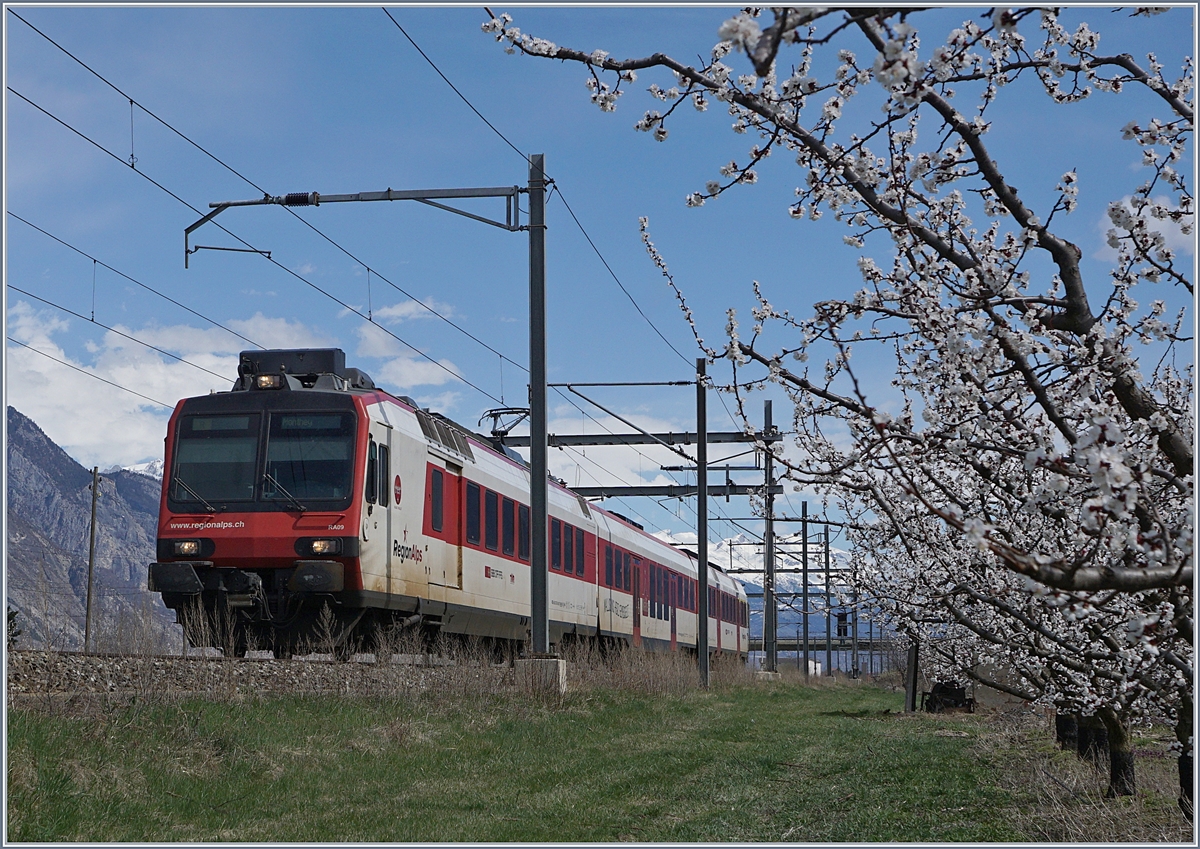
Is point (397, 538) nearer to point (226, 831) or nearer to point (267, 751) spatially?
point (267, 751)

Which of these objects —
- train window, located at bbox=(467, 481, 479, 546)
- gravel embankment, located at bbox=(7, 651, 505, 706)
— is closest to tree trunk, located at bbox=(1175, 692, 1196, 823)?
gravel embankment, located at bbox=(7, 651, 505, 706)

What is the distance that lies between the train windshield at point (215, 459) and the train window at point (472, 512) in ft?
12.3

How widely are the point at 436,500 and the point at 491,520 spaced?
2265mm

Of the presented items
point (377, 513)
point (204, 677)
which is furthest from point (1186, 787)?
point (377, 513)

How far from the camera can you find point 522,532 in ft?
67.7

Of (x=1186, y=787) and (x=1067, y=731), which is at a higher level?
(x=1186, y=787)

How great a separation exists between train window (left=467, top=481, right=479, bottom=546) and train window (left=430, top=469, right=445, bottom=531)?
1.00 meters

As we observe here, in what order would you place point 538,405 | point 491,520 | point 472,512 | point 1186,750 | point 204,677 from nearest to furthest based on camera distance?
point 1186,750 → point 204,677 → point 538,405 → point 472,512 → point 491,520

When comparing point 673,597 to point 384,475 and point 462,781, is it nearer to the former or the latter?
point 384,475

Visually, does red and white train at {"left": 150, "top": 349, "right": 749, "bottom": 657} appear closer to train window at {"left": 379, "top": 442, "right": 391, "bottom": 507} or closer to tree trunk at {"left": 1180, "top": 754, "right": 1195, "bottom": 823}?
train window at {"left": 379, "top": 442, "right": 391, "bottom": 507}

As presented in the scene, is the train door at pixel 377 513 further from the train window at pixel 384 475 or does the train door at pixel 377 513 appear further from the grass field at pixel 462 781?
the grass field at pixel 462 781

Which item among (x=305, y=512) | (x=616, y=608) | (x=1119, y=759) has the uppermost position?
(x=305, y=512)

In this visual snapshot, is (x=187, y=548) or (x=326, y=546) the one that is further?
(x=187, y=548)

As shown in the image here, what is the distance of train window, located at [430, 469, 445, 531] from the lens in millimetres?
16625
